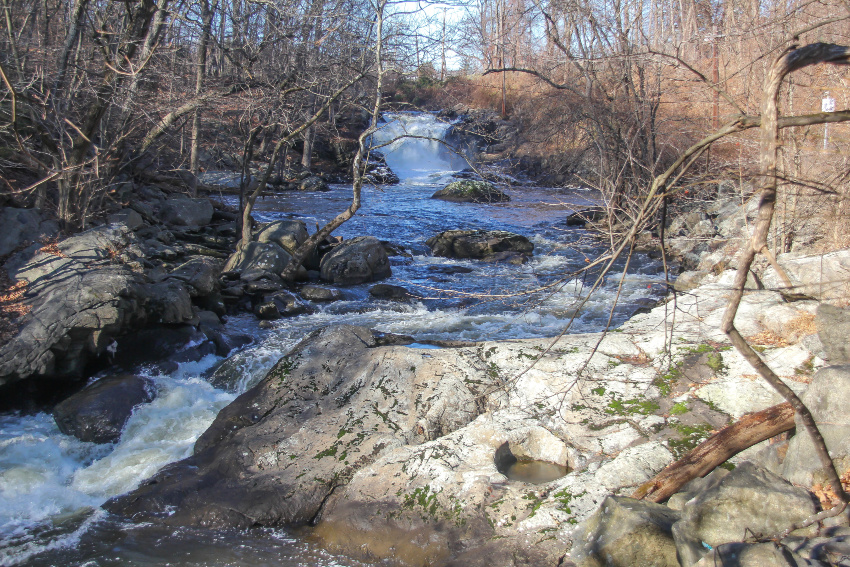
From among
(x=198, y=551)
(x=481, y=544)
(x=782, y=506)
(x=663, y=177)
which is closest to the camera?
(x=663, y=177)

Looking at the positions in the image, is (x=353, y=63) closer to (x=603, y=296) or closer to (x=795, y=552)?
(x=603, y=296)

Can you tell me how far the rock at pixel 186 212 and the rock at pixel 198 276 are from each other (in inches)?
138

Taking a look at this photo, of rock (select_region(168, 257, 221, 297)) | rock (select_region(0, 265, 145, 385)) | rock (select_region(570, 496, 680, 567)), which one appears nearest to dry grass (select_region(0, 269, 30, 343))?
rock (select_region(0, 265, 145, 385))

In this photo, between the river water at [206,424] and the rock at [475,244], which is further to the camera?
the rock at [475,244]

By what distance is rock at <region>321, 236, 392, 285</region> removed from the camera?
35.6 feet

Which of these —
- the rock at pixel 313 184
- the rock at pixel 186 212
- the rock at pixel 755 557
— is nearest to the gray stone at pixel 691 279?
the rock at pixel 755 557

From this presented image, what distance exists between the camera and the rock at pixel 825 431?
3.03m

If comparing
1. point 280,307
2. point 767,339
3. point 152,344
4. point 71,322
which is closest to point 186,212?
point 280,307

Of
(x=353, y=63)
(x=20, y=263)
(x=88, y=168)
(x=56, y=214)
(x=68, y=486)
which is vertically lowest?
(x=68, y=486)

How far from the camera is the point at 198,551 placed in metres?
3.91

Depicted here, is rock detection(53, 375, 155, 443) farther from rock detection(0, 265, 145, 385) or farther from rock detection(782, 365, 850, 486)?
rock detection(782, 365, 850, 486)

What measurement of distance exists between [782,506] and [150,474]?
4648 millimetres

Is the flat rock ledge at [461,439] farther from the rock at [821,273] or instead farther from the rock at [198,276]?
the rock at [198,276]

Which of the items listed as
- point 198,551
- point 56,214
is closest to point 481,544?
point 198,551
